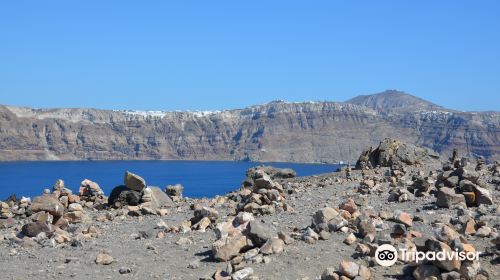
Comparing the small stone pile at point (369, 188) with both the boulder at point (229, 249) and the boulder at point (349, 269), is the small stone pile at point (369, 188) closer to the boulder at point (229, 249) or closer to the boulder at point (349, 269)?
the boulder at point (229, 249)

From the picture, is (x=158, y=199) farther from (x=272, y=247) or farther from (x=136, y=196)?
(x=272, y=247)

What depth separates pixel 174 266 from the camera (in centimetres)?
1048

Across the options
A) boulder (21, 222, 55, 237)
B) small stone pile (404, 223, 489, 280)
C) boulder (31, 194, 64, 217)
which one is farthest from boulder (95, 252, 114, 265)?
boulder (31, 194, 64, 217)

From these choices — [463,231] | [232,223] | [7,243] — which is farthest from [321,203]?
[7,243]

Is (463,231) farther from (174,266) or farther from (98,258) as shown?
(98,258)

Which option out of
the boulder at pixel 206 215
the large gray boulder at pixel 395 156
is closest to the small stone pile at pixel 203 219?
the boulder at pixel 206 215

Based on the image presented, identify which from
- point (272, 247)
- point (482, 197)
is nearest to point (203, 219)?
point (272, 247)

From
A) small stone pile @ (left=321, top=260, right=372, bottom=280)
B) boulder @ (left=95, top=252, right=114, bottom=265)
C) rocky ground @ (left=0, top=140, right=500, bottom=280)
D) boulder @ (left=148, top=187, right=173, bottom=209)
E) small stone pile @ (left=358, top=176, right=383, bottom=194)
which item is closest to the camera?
small stone pile @ (left=321, top=260, right=372, bottom=280)

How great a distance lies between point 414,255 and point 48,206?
13.1 metres

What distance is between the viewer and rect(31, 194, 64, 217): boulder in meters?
18.2

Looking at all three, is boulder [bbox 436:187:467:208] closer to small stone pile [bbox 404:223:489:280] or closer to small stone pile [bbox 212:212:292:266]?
small stone pile [bbox 212:212:292:266]

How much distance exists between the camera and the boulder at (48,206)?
59.6ft

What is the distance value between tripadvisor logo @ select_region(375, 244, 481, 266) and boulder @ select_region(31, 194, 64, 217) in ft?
37.5

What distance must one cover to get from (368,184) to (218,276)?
1283 centimetres
